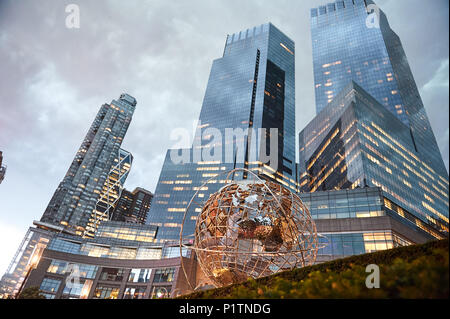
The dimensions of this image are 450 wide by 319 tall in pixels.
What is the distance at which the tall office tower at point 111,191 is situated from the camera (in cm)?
15662

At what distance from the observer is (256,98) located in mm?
134500

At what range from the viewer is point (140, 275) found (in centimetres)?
5650

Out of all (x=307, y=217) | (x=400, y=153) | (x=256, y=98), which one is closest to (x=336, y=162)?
(x=400, y=153)

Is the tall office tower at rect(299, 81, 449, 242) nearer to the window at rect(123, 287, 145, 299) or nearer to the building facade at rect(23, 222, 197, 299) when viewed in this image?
the building facade at rect(23, 222, 197, 299)

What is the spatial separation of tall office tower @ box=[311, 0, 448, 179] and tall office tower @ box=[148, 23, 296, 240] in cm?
2105

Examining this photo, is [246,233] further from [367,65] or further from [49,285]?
[367,65]

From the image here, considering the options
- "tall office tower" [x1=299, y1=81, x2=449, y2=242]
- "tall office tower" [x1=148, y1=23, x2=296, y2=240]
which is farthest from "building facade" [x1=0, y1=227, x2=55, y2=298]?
"tall office tower" [x1=299, y1=81, x2=449, y2=242]

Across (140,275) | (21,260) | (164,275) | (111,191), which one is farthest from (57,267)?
(111,191)

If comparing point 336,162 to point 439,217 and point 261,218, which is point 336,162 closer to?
point 439,217

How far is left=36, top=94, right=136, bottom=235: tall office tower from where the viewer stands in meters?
156

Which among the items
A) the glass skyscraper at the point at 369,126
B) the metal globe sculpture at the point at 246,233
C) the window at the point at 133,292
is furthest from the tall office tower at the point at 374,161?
the metal globe sculpture at the point at 246,233

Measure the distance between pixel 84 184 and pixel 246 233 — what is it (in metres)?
184

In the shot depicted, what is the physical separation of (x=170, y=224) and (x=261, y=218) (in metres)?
93.1

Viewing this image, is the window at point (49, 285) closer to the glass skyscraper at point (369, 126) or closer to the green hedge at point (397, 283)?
the green hedge at point (397, 283)
